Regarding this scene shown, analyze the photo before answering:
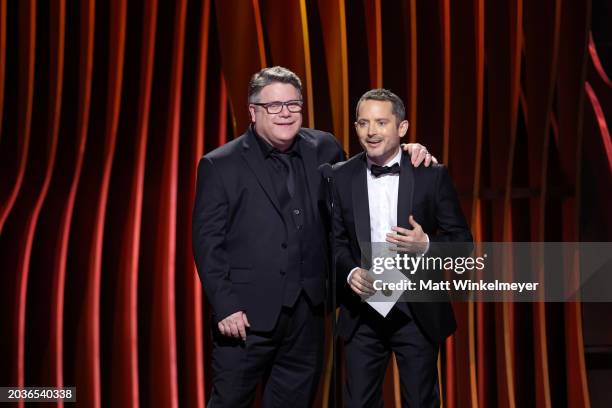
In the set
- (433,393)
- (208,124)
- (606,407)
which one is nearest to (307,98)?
(208,124)

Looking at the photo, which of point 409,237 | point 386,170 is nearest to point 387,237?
point 409,237

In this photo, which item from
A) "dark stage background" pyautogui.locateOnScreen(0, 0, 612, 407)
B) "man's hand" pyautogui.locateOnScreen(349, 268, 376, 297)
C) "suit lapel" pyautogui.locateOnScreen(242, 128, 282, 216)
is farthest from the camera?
"dark stage background" pyautogui.locateOnScreen(0, 0, 612, 407)

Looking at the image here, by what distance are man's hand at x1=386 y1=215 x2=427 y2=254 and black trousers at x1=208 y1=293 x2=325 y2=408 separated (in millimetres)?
297

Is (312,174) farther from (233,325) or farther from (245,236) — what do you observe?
(233,325)

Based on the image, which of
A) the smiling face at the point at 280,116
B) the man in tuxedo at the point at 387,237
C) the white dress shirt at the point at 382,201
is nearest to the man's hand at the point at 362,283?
the man in tuxedo at the point at 387,237

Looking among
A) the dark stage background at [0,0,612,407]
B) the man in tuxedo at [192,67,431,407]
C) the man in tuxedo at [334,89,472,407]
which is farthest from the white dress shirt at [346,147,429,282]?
the dark stage background at [0,0,612,407]

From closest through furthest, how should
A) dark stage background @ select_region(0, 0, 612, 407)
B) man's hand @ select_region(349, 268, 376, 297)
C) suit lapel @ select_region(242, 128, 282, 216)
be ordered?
man's hand @ select_region(349, 268, 376, 297)
suit lapel @ select_region(242, 128, 282, 216)
dark stage background @ select_region(0, 0, 612, 407)

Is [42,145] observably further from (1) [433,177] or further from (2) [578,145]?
(2) [578,145]

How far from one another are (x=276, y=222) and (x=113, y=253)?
2.84 feet

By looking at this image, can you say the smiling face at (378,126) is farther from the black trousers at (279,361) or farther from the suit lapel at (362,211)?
the black trousers at (279,361)

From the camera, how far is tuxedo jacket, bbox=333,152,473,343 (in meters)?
2.14

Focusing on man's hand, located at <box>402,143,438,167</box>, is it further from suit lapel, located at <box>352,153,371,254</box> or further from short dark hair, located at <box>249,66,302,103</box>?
short dark hair, located at <box>249,66,302,103</box>

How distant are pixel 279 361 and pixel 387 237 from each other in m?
0.46

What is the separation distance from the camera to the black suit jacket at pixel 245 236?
2156 mm
